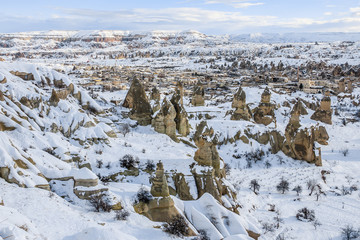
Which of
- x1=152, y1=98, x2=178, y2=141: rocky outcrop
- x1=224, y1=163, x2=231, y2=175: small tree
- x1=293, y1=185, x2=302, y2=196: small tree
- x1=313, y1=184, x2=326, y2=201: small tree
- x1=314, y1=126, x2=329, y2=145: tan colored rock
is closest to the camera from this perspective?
x1=313, y1=184, x2=326, y2=201: small tree

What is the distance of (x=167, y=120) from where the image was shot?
2320 cm

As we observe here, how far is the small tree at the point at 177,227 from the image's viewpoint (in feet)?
34.9

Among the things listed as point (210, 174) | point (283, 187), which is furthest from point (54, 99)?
point (283, 187)

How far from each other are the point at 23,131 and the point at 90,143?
13.6 ft

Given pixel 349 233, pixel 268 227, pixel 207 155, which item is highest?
pixel 207 155

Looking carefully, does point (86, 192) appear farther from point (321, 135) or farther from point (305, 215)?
point (321, 135)

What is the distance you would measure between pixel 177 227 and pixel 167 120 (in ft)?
42.6

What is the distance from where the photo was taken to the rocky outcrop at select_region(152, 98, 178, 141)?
76.2 ft

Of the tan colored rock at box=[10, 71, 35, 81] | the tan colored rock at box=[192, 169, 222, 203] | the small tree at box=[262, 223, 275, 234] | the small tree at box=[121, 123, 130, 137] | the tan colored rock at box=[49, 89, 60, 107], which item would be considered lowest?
the small tree at box=[262, 223, 275, 234]

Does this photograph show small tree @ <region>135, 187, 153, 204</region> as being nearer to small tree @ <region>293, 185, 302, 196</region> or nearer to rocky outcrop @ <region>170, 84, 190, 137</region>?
small tree @ <region>293, 185, 302, 196</region>

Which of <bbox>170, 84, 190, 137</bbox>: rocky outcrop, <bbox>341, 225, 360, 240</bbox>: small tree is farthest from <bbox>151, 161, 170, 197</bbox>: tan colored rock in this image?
<bbox>170, 84, 190, 137</bbox>: rocky outcrop

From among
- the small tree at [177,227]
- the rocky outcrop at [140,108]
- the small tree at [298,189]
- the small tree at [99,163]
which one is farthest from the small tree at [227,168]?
the small tree at [177,227]

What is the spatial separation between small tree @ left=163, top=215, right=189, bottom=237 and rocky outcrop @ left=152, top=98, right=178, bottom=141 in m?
12.2

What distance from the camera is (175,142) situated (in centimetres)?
2266
